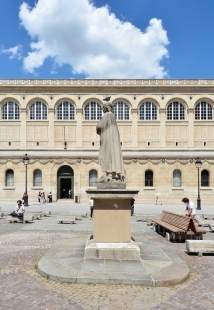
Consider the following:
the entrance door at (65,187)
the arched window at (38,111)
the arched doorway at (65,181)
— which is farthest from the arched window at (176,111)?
the arched window at (38,111)

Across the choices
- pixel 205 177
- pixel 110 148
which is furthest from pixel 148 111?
pixel 110 148

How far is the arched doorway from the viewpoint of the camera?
113ft

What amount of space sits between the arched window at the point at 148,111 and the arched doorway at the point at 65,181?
10.9 m

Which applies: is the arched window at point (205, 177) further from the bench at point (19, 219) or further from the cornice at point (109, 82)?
the bench at point (19, 219)

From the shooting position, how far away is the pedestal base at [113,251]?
7.53m

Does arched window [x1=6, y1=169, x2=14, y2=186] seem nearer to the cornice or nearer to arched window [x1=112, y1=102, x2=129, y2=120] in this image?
the cornice

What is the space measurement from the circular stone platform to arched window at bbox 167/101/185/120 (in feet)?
93.7

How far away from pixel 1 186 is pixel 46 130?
8385 millimetres

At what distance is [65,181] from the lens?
115 ft

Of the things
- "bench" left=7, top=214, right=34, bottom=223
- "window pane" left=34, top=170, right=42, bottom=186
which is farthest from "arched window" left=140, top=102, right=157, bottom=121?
"bench" left=7, top=214, right=34, bottom=223

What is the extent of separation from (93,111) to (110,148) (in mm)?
27901

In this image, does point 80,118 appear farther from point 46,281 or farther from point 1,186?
point 46,281

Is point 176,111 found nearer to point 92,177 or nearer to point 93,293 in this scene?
point 92,177

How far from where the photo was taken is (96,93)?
115ft
